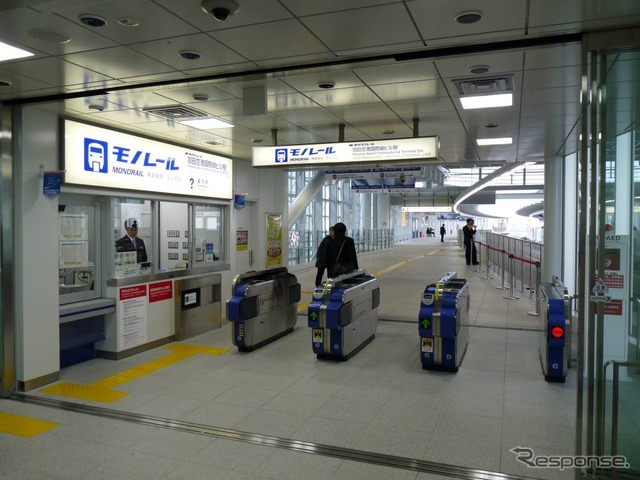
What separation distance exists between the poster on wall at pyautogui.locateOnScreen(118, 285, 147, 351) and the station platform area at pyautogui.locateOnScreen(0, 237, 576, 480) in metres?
0.25

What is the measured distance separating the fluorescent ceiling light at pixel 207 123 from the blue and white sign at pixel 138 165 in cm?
96

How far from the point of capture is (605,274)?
3270 millimetres

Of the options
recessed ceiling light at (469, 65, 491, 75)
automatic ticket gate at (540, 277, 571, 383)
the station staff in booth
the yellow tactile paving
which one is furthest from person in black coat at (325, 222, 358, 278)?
the yellow tactile paving

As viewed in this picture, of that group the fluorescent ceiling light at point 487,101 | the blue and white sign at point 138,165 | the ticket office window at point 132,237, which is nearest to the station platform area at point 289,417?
the ticket office window at point 132,237

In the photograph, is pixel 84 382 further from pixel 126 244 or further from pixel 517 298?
pixel 517 298

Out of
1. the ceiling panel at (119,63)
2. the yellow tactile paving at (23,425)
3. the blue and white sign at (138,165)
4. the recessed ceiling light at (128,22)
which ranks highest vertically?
the ceiling panel at (119,63)

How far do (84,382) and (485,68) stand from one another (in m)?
5.27

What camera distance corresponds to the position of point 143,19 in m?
3.14

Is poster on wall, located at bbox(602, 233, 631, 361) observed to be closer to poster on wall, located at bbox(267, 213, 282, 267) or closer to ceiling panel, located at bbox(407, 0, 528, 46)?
ceiling panel, located at bbox(407, 0, 528, 46)

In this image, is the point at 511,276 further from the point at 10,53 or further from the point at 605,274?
the point at 10,53

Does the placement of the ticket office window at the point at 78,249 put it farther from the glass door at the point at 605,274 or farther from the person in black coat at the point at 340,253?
the glass door at the point at 605,274

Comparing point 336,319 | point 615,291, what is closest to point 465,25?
point 615,291

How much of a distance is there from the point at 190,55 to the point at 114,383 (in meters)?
3.66

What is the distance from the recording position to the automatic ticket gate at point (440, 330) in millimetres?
5493
